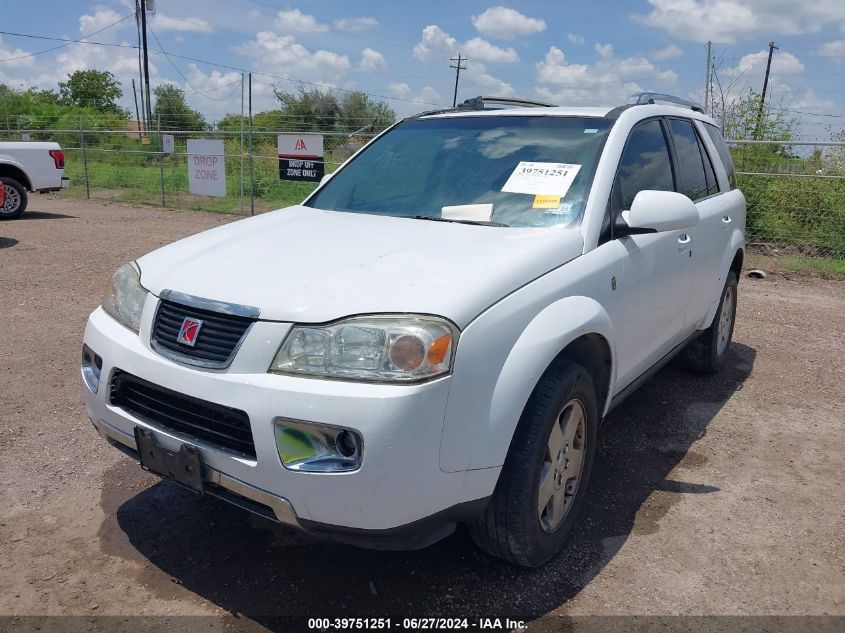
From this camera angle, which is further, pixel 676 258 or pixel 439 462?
pixel 676 258

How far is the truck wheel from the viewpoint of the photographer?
1290 cm

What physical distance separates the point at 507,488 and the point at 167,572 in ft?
4.64

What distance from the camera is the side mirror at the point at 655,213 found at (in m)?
3.11

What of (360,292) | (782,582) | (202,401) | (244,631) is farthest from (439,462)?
(782,582)

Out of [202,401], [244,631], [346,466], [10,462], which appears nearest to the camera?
[346,466]

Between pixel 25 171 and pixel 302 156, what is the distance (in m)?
5.05

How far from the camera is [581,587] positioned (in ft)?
9.25

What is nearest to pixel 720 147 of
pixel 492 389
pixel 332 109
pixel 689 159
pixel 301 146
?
pixel 689 159

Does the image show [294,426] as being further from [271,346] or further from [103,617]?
[103,617]

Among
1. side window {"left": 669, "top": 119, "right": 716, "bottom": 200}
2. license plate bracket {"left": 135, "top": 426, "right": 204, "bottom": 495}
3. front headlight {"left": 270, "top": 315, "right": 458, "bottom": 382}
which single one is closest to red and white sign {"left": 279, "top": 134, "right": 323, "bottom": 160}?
side window {"left": 669, "top": 119, "right": 716, "bottom": 200}

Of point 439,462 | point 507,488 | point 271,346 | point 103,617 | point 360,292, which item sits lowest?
point 103,617

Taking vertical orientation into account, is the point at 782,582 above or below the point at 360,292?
below

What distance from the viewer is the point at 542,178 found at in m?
3.30

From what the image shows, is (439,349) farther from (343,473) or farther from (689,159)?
(689,159)
